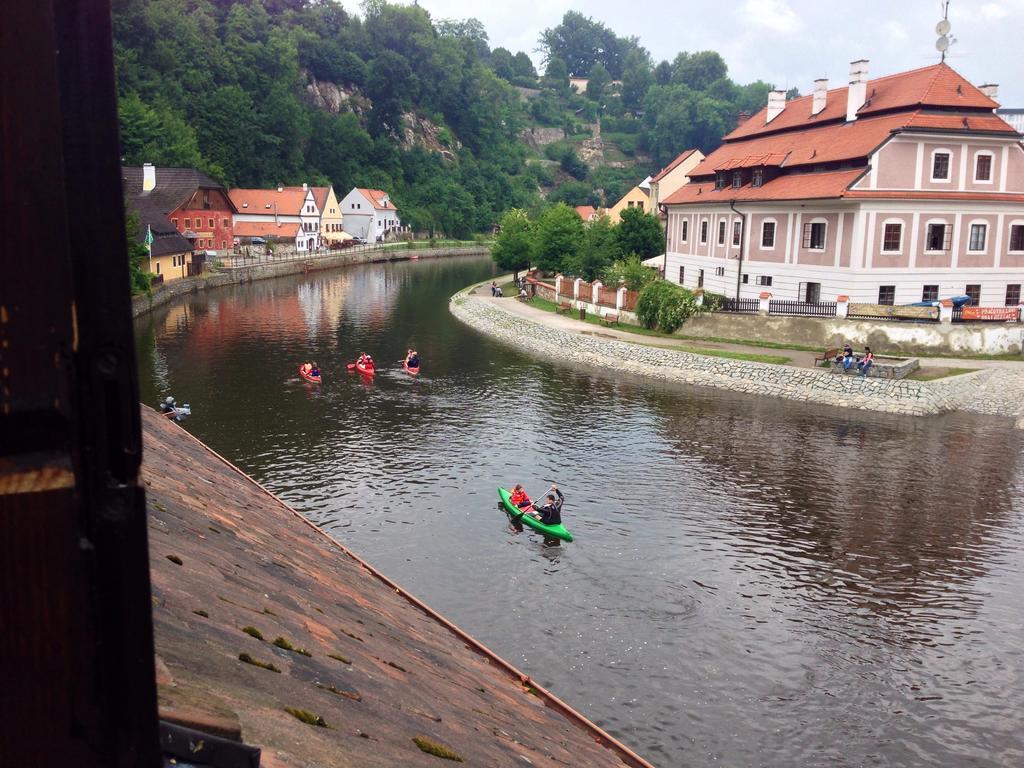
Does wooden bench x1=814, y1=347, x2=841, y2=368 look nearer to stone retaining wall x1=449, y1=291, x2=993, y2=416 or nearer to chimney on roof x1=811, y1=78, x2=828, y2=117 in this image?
stone retaining wall x1=449, y1=291, x2=993, y2=416

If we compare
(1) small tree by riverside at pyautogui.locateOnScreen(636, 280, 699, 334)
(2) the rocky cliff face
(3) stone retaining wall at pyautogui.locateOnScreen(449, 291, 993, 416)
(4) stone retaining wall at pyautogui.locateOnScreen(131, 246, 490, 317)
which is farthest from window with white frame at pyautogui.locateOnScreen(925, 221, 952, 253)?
(2) the rocky cliff face

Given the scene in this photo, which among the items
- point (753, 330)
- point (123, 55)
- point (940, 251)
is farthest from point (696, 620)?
point (123, 55)

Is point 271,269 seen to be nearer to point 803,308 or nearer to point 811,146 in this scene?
point 811,146

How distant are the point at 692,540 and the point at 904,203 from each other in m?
29.3

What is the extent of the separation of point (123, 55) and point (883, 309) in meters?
95.3

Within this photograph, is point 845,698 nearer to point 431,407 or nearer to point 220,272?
point 431,407

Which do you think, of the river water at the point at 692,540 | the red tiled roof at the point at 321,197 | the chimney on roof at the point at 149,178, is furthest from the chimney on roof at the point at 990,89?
the red tiled roof at the point at 321,197

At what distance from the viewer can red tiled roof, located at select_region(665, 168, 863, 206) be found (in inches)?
1708

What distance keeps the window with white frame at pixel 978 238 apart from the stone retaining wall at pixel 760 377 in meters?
9.84

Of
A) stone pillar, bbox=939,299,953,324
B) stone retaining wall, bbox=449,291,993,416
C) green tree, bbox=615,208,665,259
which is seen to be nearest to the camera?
stone retaining wall, bbox=449,291,993,416

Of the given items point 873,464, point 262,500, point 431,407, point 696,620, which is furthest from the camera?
point 431,407

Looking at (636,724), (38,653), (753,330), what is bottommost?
(636,724)

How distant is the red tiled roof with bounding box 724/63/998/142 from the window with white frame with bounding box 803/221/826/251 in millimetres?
7065

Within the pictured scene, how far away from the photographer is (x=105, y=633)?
1.66m
